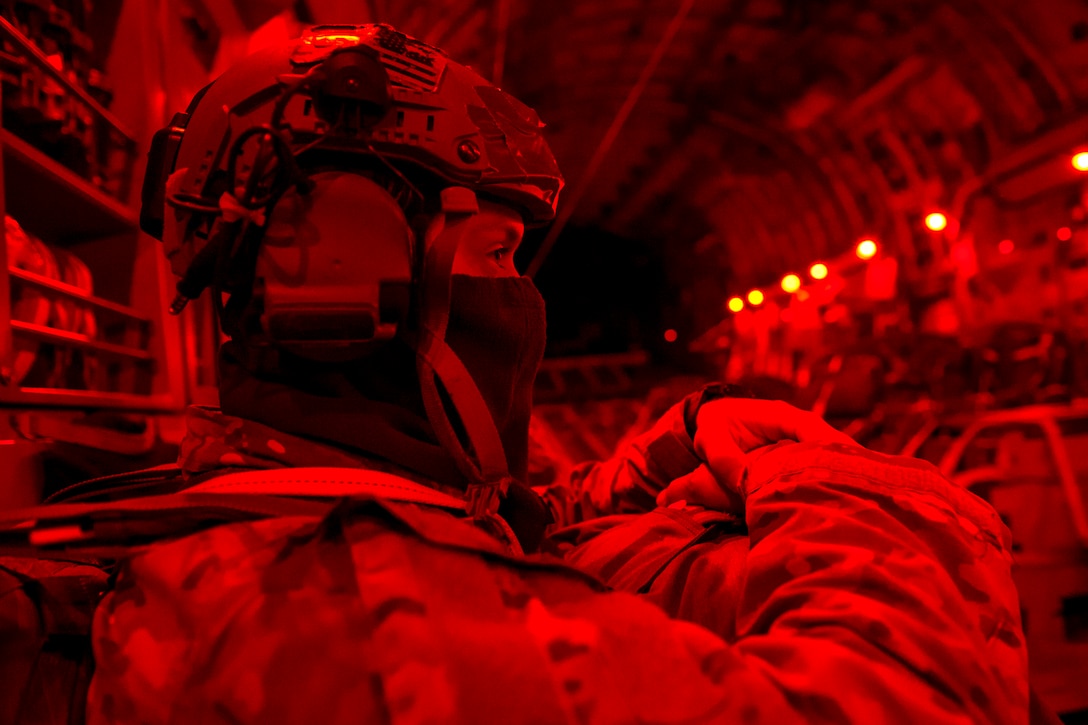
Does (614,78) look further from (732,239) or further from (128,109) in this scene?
(128,109)

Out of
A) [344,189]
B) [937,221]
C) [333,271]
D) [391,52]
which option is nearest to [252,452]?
[333,271]

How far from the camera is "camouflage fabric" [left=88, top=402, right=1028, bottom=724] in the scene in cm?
69

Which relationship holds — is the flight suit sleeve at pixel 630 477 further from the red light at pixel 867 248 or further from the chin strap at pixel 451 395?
the red light at pixel 867 248

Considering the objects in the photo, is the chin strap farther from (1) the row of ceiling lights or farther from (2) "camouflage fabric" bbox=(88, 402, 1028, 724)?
(1) the row of ceiling lights

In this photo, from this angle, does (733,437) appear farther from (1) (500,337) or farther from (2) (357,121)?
(2) (357,121)

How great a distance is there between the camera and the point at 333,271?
0.98 m

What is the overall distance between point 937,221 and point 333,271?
21.7ft

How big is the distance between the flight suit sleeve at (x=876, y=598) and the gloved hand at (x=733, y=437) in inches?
3.9

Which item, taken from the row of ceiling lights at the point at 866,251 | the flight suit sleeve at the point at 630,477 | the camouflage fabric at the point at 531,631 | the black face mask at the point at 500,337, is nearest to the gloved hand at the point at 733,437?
the flight suit sleeve at the point at 630,477

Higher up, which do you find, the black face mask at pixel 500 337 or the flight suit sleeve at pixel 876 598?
the black face mask at pixel 500 337

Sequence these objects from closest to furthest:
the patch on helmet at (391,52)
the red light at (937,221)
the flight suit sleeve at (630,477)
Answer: the patch on helmet at (391,52) < the flight suit sleeve at (630,477) < the red light at (937,221)

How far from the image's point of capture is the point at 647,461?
142cm

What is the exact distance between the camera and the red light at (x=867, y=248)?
726cm

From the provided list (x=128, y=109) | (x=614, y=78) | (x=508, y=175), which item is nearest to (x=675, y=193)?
(x=614, y=78)
